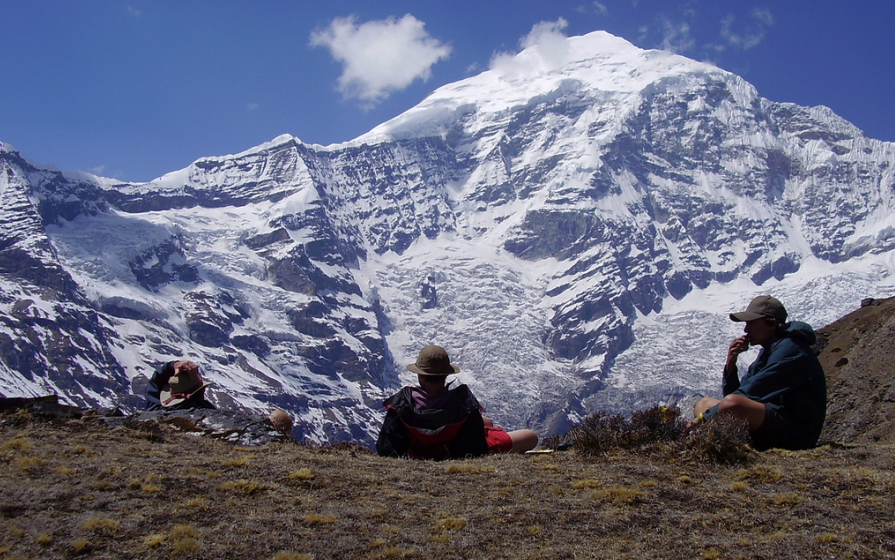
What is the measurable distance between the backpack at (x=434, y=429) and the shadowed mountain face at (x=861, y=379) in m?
7.79

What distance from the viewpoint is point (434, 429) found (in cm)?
1210

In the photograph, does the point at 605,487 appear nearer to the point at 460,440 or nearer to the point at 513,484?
the point at 513,484

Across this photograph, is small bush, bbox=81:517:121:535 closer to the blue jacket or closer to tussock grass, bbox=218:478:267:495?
tussock grass, bbox=218:478:267:495

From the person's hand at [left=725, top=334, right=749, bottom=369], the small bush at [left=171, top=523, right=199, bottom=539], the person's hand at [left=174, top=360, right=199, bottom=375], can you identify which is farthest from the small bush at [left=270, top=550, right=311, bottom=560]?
the person's hand at [left=174, top=360, right=199, bottom=375]

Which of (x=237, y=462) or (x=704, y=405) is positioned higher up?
(x=704, y=405)


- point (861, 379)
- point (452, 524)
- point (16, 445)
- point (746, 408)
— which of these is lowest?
point (861, 379)

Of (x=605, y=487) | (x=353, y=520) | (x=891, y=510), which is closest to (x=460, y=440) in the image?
(x=605, y=487)

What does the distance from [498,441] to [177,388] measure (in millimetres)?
6232

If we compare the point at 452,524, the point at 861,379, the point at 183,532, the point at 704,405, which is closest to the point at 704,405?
the point at 704,405

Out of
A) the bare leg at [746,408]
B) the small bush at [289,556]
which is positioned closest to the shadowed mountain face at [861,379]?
the bare leg at [746,408]

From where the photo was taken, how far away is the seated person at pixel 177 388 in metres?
15.4

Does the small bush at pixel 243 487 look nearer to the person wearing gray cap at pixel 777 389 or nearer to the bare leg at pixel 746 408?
the person wearing gray cap at pixel 777 389

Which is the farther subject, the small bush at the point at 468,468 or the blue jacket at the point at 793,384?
the blue jacket at the point at 793,384

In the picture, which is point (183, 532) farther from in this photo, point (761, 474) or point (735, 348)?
point (735, 348)
